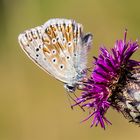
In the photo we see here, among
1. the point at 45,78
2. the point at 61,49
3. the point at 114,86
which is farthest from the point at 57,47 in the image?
the point at 45,78

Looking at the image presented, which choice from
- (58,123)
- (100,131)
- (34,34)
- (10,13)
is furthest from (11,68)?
(34,34)

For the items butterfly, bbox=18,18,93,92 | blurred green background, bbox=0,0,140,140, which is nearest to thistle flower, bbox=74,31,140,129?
butterfly, bbox=18,18,93,92

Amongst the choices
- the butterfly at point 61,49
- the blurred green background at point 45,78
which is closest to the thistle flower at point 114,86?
the butterfly at point 61,49

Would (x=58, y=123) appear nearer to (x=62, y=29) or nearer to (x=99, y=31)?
(x=99, y=31)

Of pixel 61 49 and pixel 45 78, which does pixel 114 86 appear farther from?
pixel 45 78

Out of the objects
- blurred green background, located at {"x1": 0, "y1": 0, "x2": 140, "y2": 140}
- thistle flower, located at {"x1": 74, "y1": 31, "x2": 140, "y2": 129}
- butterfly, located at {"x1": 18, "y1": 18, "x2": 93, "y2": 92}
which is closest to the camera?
thistle flower, located at {"x1": 74, "y1": 31, "x2": 140, "y2": 129}

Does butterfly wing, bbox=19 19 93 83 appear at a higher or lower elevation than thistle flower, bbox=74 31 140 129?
higher

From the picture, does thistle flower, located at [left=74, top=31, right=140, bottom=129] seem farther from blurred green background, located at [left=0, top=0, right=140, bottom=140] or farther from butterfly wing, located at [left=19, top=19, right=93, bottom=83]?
blurred green background, located at [left=0, top=0, right=140, bottom=140]
